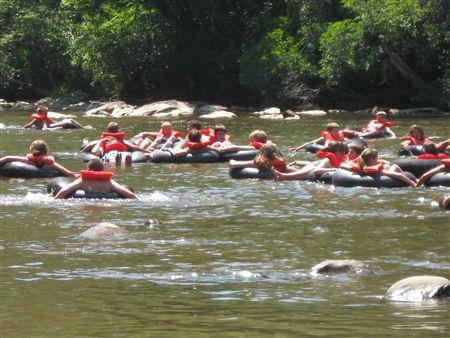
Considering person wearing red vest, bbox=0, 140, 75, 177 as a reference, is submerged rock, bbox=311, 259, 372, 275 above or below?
below

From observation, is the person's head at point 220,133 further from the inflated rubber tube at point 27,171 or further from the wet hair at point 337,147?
the inflated rubber tube at point 27,171

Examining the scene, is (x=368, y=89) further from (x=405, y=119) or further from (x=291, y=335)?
(x=291, y=335)

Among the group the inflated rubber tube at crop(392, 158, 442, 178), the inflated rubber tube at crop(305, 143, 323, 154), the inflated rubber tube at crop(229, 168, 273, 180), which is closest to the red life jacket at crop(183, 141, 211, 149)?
the inflated rubber tube at crop(305, 143, 323, 154)

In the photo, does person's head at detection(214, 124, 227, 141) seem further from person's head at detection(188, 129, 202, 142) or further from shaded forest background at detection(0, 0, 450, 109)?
shaded forest background at detection(0, 0, 450, 109)

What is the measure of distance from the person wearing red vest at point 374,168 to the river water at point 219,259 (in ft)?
1.35

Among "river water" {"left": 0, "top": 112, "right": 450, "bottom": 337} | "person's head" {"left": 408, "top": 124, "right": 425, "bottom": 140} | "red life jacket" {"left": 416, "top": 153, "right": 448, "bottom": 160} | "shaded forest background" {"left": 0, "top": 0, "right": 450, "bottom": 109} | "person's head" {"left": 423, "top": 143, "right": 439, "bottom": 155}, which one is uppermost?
"shaded forest background" {"left": 0, "top": 0, "right": 450, "bottom": 109}

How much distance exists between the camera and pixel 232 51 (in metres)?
48.8

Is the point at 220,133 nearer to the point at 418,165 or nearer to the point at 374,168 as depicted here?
the point at 418,165

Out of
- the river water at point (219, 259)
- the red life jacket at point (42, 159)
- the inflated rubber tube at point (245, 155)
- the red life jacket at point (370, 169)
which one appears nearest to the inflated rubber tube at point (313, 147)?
the inflated rubber tube at point (245, 155)

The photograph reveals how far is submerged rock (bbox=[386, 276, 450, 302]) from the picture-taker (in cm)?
943

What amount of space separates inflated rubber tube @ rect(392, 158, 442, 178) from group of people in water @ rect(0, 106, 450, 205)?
0.59ft

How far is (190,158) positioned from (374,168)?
598cm

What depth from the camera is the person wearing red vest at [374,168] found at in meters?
18.5

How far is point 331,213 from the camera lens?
615 inches
